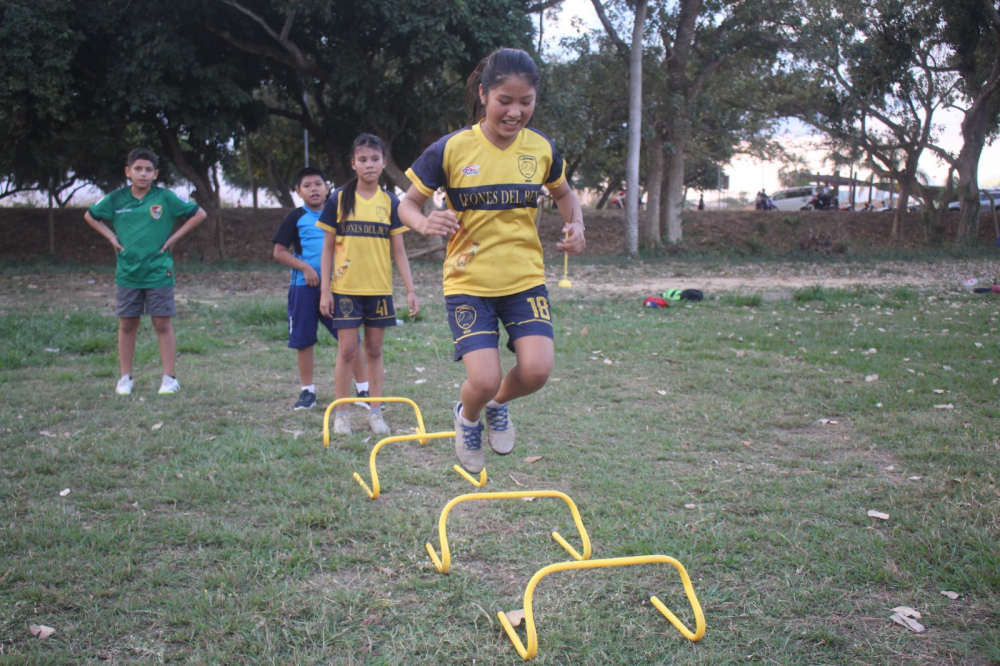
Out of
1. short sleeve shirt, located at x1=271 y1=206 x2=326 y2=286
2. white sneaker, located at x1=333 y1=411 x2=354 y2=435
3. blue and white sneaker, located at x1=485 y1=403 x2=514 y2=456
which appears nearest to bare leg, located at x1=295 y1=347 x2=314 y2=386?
short sleeve shirt, located at x1=271 y1=206 x2=326 y2=286

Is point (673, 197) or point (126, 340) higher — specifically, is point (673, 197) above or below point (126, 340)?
above

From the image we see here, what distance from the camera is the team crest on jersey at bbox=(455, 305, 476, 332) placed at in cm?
351

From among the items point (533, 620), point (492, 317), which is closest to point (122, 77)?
point (492, 317)

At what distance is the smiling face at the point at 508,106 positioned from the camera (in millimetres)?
3309

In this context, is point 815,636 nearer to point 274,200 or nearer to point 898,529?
point 898,529

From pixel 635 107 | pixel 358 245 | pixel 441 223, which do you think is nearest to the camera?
pixel 441 223

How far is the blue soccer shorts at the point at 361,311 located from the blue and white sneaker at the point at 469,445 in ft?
6.06

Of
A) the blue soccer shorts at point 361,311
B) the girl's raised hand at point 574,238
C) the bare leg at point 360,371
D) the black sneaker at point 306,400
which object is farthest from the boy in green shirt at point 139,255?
the girl's raised hand at point 574,238

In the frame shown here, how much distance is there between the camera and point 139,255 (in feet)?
20.7

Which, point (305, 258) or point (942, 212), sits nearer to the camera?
point (305, 258)

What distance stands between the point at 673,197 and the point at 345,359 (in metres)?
20.0

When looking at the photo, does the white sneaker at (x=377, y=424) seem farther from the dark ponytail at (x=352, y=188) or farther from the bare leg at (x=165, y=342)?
the bare leg at (x=165, y=342)

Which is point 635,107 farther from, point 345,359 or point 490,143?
point 490,143

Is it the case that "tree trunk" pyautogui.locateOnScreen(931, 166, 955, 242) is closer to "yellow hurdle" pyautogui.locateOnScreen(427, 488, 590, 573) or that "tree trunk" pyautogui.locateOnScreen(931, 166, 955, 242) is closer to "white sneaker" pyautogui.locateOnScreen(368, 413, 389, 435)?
"white sneaker" pyautogui.locateOnScreen(368, 413, 389, 435)
